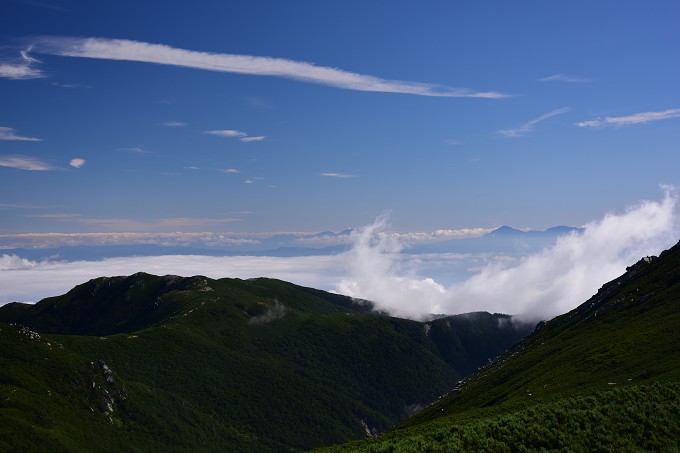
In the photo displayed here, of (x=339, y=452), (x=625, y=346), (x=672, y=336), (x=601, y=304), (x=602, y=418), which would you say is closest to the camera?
(x=602, y=418)

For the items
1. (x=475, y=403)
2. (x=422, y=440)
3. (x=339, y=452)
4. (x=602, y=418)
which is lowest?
(x=475, y=403)

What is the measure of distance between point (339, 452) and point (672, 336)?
78.9 meters

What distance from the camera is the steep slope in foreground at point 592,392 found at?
53.2 meters

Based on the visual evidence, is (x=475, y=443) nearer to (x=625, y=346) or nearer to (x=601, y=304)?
(x=625, y=346)

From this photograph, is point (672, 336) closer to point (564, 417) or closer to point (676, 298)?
point (676, 298)

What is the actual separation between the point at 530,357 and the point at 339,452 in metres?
116

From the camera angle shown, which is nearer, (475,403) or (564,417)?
(564,417)

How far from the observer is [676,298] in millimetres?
142250

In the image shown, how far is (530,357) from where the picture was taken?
16988 centimetres

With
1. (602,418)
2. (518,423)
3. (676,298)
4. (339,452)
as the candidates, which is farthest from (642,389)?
(676,298)

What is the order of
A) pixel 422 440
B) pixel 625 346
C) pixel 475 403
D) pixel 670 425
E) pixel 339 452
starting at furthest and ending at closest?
1. pixel 475 403
2. pixel 625 346
3. pixel 339 452
4. pixel 422 440
5. pixel 670 425

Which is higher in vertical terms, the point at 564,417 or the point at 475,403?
the point at 564,417

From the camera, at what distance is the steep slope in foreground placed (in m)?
53.2

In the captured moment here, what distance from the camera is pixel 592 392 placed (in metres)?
77.1
